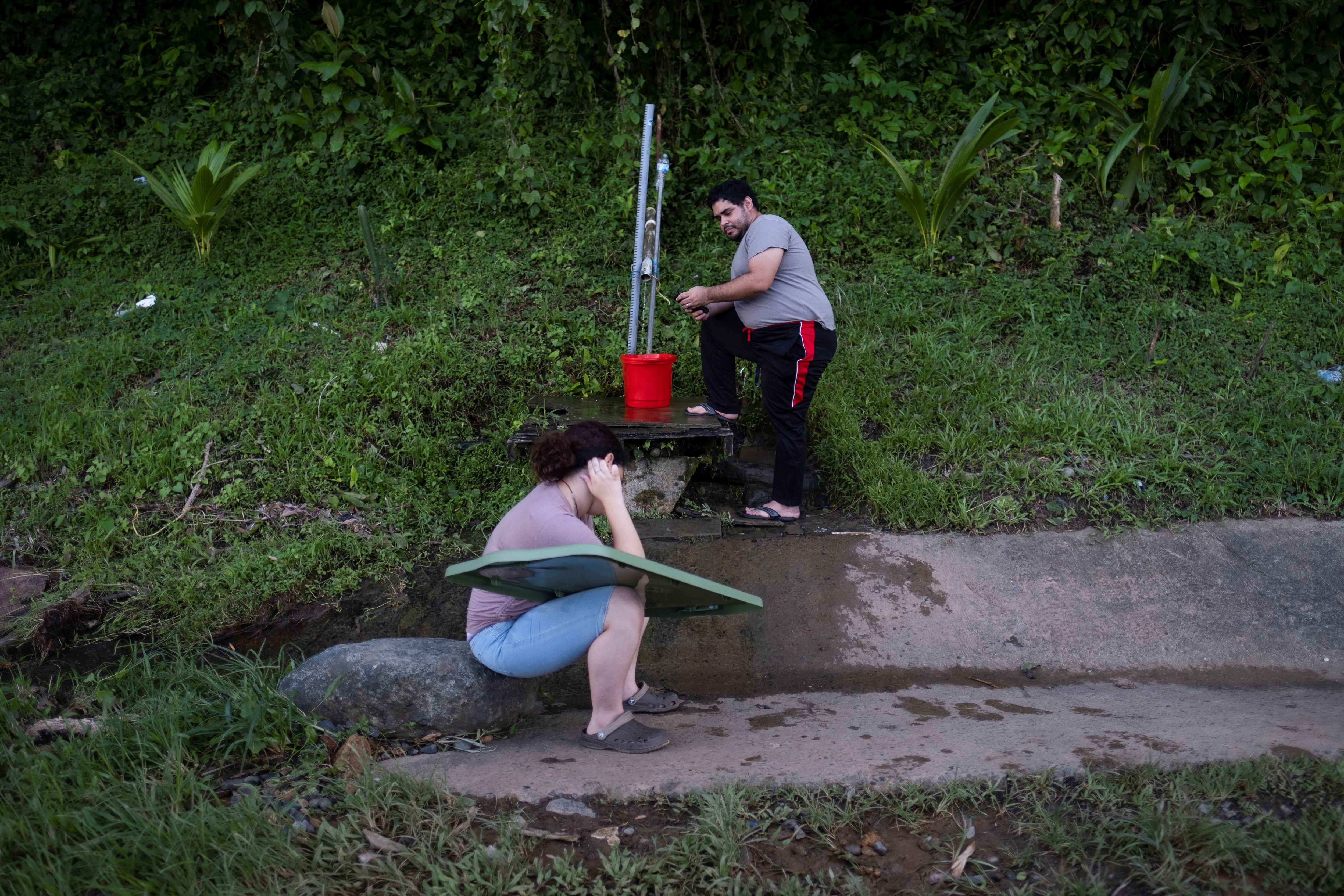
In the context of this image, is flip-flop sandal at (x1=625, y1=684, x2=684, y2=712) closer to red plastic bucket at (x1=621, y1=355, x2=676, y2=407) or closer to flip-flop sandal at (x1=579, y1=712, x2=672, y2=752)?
flip-flop sandal at (x1=579, y1=712, x2=672, y2=752)

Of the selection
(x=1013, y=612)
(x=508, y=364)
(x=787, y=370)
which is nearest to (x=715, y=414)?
(x=787, y=370)

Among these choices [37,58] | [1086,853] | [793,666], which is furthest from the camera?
[37,58]

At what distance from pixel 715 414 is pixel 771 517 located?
597mm

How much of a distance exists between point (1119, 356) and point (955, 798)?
3.47 meters

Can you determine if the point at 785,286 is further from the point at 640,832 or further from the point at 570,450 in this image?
the point at 640,832

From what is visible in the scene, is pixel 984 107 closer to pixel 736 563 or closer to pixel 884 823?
pixel 736 563

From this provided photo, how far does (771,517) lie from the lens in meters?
4.36

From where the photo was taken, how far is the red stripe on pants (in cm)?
412

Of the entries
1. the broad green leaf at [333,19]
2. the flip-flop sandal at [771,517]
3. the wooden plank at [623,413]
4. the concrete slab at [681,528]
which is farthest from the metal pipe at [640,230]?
the broad green leaf at [333,19]

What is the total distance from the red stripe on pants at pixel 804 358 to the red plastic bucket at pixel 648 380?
0.64 meters

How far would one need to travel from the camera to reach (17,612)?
3619 millimetres

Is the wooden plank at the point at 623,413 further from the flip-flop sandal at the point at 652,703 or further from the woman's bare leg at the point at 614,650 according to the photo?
the woman's bare leg at the point at 614,650

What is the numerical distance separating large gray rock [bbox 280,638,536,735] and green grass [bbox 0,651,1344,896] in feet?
0.75

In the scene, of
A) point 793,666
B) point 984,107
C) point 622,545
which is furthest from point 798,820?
point 984,107
